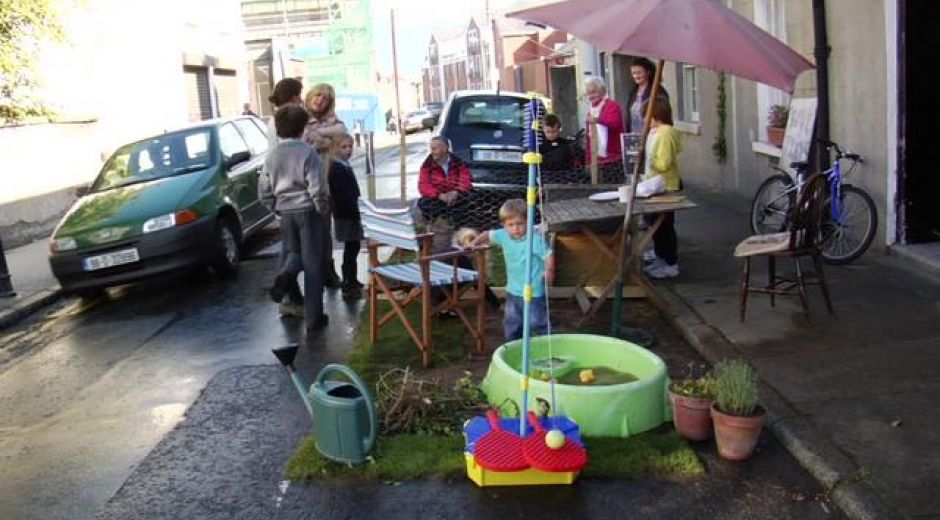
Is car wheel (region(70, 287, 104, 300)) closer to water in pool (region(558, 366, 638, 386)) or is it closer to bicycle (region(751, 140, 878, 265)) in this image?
water in pool (region(558, 366, 638, 386))

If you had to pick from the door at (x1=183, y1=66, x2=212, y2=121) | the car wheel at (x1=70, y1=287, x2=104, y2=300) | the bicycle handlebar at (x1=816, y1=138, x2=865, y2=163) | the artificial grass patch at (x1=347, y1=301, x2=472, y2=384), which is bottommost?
the artificial grass patch at (x1=347, y1=301, x2=472, y2=384)

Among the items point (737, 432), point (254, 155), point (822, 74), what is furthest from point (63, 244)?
point (822, 74)

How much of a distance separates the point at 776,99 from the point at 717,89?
1814 millimetres

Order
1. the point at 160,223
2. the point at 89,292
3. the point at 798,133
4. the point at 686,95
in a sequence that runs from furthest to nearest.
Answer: the point at 686,95 → the point at 89,292 → the point at 798,133 → the point at 160,223

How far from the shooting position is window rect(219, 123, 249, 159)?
10448 mm

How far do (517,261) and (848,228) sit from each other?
148 inches

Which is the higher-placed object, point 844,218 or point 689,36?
point 689,36

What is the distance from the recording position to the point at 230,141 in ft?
35.3

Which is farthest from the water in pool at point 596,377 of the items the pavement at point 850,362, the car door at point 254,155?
the car door at point 254,155

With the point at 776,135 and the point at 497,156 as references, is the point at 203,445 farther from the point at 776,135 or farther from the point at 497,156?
the point at 776,135

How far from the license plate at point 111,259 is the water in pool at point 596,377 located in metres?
5.31

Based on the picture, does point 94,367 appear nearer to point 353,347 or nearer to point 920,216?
point 353,347

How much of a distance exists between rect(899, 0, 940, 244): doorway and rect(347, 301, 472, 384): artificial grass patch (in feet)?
13.1

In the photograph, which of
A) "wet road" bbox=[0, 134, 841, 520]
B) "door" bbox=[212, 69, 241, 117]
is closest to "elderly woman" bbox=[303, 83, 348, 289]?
"wet road" bbox=[0, 134, 841, 520]
